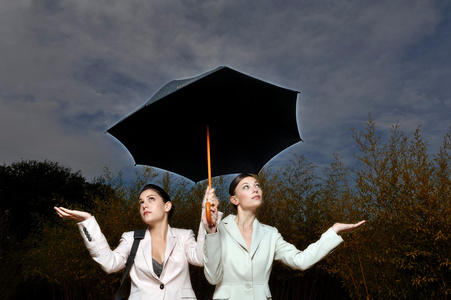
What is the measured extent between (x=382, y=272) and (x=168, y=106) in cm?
386

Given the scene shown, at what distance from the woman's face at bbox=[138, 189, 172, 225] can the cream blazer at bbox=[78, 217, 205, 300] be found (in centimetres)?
14

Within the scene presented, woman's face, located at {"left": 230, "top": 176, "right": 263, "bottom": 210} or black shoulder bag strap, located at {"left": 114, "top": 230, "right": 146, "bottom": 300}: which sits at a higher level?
woman's face, located at {"left": 230, "top": 176, "right": 263, "bottom": 210}

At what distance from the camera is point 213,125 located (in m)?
3.15

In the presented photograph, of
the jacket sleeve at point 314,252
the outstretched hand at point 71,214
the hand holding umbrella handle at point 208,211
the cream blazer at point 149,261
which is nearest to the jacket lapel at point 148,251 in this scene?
the cream blazer at point 149,261

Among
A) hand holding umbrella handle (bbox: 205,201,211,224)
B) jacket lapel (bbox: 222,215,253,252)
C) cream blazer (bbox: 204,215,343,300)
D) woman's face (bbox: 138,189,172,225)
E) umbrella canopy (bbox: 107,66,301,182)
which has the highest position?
umbrella canopy (bbox: 107,66,301,182)

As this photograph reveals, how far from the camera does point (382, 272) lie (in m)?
5.30

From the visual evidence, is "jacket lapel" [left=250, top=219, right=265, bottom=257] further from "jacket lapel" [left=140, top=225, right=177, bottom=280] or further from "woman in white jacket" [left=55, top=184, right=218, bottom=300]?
"jacket lapel" [left=140, top=225, right=177, bottom=280]

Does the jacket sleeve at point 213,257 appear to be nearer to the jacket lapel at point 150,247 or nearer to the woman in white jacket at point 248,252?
the woman in white jacket at point 248,252

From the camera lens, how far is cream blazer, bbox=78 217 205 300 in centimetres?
277

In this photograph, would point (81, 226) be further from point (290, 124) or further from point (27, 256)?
point (27, 256)

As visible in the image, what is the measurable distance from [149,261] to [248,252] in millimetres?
710

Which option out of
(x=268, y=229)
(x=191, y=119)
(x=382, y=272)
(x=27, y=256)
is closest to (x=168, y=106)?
(x=191, y=119)

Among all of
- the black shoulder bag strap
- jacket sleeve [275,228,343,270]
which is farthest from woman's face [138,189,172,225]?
jacket sleeve [275,228,343,270]

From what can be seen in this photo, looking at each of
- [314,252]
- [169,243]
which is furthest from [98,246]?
[314,252]
